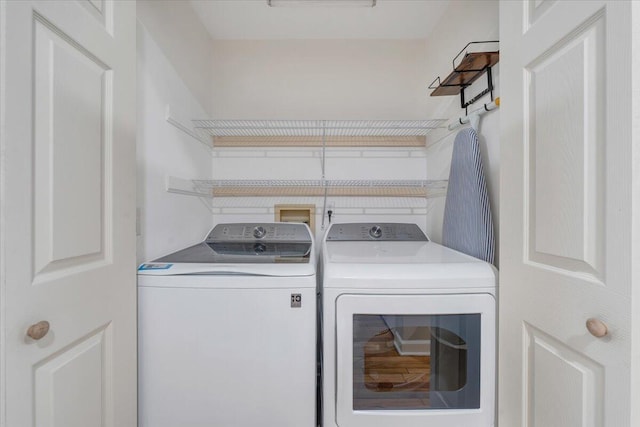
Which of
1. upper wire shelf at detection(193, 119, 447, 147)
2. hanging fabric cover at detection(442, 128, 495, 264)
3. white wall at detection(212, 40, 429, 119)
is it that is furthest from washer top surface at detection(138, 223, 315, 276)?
white wall at detection(212, 40, 429, 119)

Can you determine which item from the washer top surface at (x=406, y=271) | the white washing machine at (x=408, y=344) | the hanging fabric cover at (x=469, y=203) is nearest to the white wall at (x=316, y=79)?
the hanging fabric cover at (x=469, y=203)

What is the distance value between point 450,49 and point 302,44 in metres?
1.08

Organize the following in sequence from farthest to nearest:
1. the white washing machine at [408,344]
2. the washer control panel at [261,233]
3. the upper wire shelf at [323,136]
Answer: the upper wire shelf at [323,136] < the washer control panel at [261,233] < the white washing machine at [408,344]

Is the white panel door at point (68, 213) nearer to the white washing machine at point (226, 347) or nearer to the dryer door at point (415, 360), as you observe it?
the white washing machine at point (226, 347)

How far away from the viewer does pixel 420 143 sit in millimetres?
2199

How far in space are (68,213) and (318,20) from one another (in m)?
1.94

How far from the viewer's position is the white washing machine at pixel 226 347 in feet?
3.86

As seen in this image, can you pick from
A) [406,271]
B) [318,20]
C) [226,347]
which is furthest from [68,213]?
[318,20]

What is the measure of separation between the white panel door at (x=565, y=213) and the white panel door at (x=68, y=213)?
1334 millimetres

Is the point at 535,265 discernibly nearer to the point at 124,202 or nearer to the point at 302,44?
the point at 124,202

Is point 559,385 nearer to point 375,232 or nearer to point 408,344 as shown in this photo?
point 408,344

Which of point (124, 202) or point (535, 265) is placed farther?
point (124, 202)

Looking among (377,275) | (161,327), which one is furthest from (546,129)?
(161,327)

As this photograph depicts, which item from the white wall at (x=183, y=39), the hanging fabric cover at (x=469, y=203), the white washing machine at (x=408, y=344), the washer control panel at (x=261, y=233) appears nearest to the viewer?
the white washing machine at (x=408, y=344)
